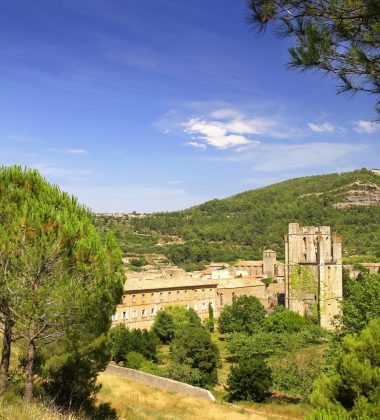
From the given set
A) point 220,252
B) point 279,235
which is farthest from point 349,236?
point 220,252

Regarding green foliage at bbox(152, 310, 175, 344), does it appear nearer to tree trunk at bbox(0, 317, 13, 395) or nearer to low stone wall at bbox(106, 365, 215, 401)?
low stone wall at bbox(106, 365, 215, 401)

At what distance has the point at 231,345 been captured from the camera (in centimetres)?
3369

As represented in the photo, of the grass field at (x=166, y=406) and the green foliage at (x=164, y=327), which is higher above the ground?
the grass field at (x=166, y=406)

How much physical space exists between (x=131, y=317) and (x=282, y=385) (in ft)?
66.2

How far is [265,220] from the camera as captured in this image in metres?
136

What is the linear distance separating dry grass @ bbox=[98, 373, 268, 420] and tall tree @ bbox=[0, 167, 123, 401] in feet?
20.7

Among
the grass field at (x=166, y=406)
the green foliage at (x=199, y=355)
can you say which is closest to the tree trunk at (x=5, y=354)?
the grass field at (x=166, y=406)

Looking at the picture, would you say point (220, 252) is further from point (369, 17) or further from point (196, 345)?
point (369, 17)

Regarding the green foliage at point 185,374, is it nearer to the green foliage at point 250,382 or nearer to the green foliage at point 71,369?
the green foliage at point 250,382

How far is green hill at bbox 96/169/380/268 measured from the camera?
11538 cm

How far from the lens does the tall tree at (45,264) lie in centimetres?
1027

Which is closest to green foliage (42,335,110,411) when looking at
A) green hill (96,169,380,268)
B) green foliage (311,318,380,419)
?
green foliage (311,318,380,419)

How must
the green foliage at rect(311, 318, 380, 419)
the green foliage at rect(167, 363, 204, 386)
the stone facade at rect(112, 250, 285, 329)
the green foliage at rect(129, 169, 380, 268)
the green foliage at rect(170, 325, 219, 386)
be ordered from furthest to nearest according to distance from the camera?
the green foliage at rect(129, 169, 380, 268) < the stone facade at rect(112, 250, 285, 329) < the green foliage at rect(170, 325, 219, 386) < the green foliage at rect(167, 363, 204, 386) < the green foliage at rect(311, 318, 380, 419)

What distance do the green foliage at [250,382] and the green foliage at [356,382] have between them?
49.5ft
